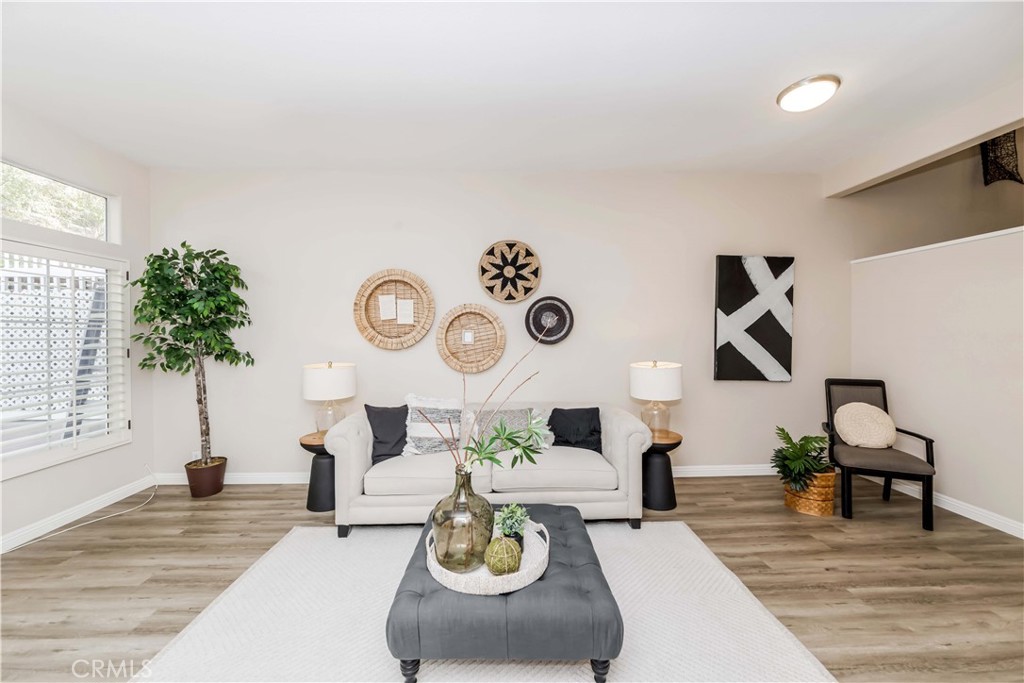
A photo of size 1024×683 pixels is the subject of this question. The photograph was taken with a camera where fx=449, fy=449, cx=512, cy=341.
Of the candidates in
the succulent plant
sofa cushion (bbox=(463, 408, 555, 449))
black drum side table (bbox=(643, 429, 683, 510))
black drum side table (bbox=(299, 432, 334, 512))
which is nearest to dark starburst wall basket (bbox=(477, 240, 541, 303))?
sofa cushion (bbox=(463, 408, 555, 449))

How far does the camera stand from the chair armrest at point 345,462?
2863 mm

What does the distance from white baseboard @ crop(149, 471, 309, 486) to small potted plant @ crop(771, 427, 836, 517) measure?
3951 mm

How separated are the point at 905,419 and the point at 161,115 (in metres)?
5.95

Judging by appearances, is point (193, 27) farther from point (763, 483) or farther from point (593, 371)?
point (763, 483)

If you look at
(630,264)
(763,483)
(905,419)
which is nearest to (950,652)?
(763,483)

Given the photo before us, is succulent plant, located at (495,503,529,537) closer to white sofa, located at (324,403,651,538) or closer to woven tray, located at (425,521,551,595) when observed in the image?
woven tray, located at (425,521,551,595)

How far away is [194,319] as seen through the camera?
350 cm

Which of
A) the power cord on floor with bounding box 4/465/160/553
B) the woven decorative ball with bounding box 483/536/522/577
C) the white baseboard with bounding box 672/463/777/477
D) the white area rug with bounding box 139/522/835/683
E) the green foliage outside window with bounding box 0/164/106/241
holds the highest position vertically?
the green foliage outside window with bounding box 0/164/106/241

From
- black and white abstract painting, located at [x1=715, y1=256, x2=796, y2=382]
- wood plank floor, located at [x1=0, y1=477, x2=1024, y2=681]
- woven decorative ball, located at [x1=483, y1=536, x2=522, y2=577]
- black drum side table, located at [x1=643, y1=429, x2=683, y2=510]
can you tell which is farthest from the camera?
black and white abstract painting, located at [x1=715, y1=256, x2=796, y2=382]

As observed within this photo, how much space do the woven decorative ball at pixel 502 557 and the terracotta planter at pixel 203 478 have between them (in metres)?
2.98

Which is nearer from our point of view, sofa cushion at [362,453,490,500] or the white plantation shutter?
the white plantation shutter

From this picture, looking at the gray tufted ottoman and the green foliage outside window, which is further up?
the green foliage outside window

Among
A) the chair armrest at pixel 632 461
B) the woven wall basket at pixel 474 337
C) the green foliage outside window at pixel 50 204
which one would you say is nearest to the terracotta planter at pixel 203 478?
the green foliage outside window at pixel 50 204

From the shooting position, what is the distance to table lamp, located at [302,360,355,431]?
3.36m
